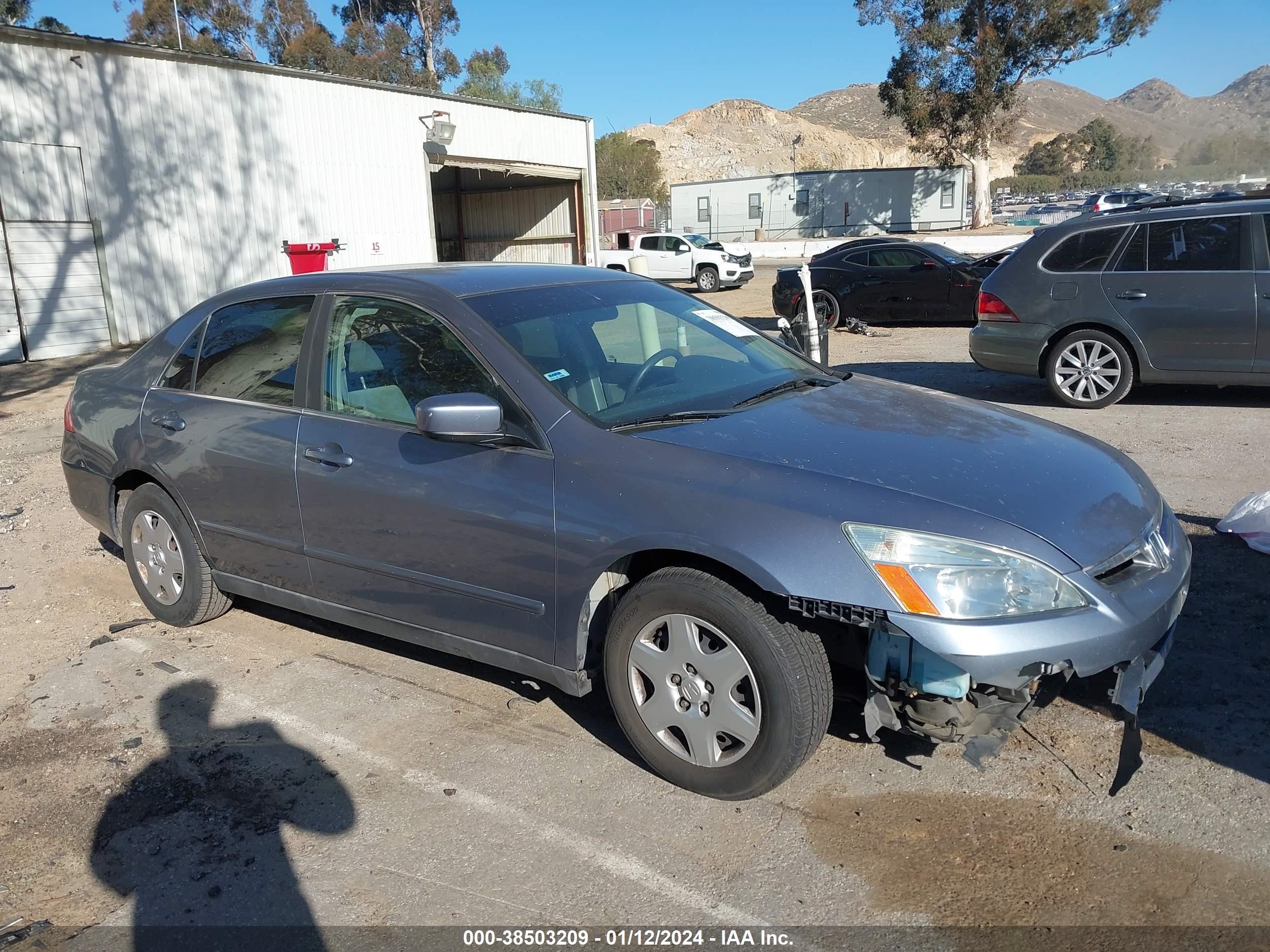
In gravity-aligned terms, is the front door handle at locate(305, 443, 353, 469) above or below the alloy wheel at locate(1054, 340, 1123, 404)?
above

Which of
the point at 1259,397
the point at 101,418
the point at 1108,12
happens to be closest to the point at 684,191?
the point at 1108,12

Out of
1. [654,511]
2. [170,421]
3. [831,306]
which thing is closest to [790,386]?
[654,511]

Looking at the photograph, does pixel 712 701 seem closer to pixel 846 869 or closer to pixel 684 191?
pixel 846 869

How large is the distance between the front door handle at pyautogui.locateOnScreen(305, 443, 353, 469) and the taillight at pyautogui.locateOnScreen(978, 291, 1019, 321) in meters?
6.99

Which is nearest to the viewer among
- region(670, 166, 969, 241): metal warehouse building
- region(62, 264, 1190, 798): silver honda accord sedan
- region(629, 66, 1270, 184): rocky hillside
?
region(62, 264, 1190, 798): silver honda accord sedan

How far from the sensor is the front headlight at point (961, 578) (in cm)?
275

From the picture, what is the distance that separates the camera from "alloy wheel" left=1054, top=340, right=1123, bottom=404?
8664 millimetres

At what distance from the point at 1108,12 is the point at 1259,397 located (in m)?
42.1

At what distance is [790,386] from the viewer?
400 centimetres

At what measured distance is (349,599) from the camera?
13.0 feet

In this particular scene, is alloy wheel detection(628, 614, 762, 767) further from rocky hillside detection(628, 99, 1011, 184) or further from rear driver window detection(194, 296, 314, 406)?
rocky hillside detection(628, 99, 1011, 184)

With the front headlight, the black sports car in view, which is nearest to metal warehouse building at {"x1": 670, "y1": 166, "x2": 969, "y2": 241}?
the black sports car

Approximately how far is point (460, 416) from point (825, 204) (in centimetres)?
5396

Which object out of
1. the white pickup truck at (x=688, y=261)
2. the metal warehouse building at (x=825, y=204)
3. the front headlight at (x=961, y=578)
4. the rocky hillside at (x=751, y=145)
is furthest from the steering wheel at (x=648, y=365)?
the rocky hillside at (x=751, y=145)
